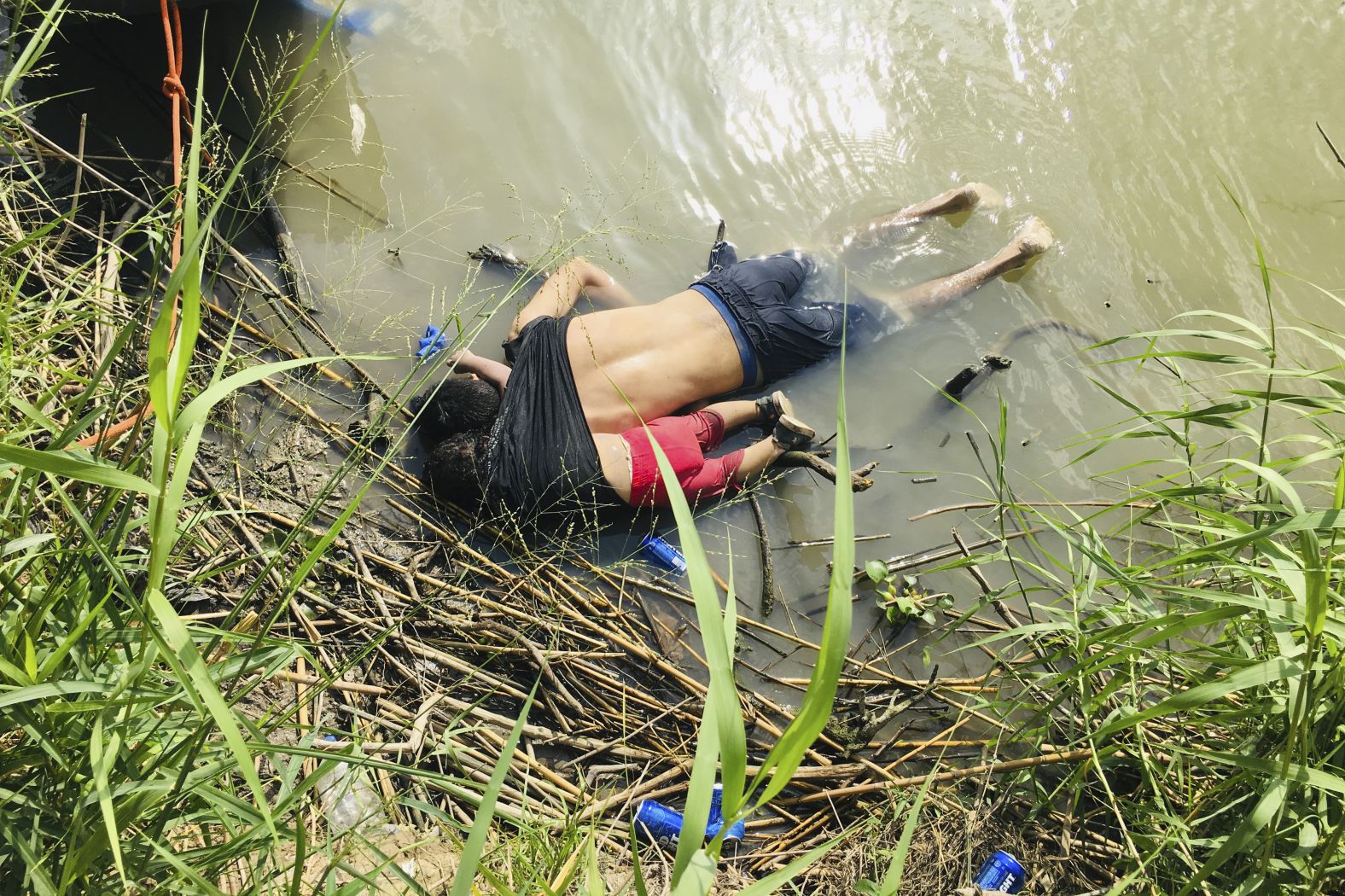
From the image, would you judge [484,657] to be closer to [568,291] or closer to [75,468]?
[568,291]

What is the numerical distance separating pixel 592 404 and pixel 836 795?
7.00ft

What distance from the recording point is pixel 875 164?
4852 mm

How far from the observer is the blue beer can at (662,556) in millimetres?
4141

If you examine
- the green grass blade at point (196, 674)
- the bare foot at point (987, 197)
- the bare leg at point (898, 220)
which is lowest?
the bare foot at point (987, 197)

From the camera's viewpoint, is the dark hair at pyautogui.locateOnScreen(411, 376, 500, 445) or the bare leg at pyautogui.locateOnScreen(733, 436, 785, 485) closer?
the dark hair at pyautogui.locateOnScreen(411, 376, 500, 445)

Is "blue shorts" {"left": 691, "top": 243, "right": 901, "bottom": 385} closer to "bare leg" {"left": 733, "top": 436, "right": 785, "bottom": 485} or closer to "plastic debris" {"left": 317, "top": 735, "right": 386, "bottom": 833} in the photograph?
"bare leg" {"left": 733, "top": 436, "right": 785, "bottom": 485}

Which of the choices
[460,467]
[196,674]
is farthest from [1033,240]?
[196,674]

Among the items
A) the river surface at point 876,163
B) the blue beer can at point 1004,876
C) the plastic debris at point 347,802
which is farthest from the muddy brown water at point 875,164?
the plastic debris at point 347,802

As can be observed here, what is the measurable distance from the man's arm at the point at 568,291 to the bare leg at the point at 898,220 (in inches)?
53.1

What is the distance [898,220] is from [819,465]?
1618mm

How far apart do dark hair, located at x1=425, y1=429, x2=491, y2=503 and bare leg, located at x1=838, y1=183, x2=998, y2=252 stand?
242 centimetres

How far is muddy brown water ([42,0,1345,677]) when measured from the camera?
178 inches

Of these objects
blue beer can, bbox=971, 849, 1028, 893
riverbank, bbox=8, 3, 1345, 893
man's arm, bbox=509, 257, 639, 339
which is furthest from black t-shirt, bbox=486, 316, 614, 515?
blue beer can, bbox=971, 849, 1028, 893

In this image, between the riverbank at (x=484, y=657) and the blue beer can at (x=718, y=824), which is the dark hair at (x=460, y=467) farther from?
the blue beer can at (x=718, y=824)
